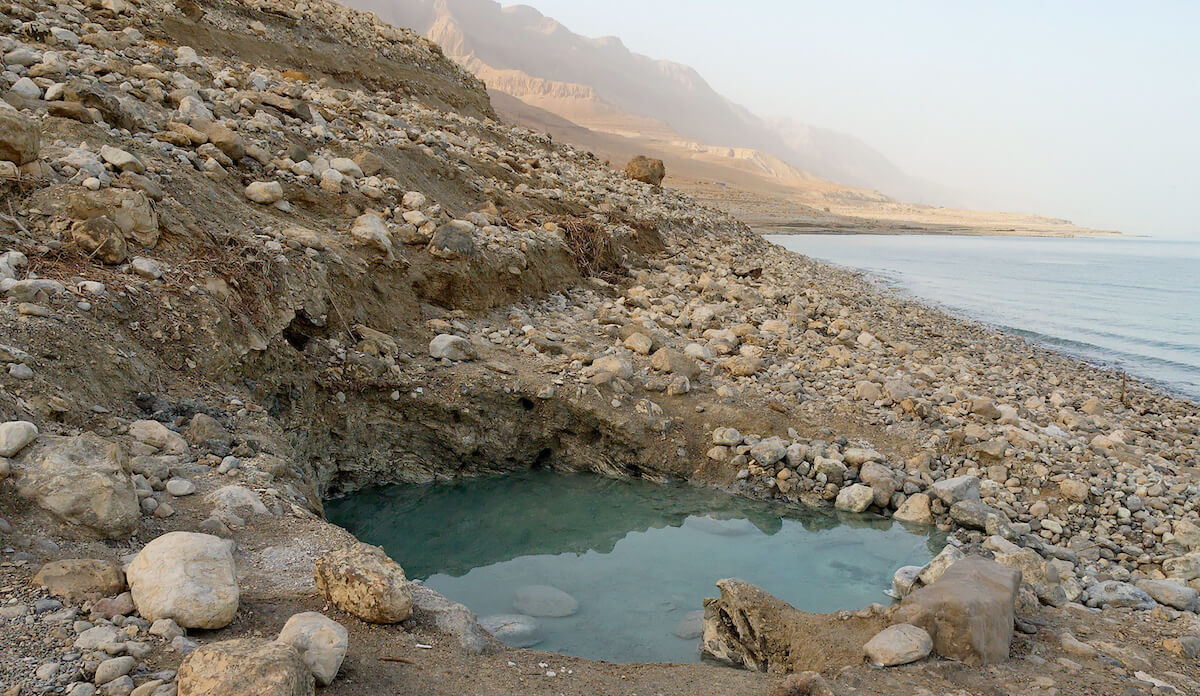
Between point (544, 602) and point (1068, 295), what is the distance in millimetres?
27363

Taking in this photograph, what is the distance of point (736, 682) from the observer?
11.0ft

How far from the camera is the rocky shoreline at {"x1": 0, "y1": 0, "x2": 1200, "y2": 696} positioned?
3113 millimetres

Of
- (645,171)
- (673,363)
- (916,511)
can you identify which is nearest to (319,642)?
(916,511)

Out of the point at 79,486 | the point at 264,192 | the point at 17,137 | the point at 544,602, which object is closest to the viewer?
the point at 79,486

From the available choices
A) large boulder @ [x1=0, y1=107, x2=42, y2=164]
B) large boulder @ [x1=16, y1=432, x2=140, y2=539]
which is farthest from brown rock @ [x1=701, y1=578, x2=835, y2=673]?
large boulder @ [x1=0, y1=107, x2=42, y2=164]

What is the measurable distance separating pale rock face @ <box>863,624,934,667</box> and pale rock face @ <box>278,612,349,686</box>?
2.48 metres

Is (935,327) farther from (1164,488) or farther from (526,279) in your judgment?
(526,279)

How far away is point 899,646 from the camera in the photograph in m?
3.62

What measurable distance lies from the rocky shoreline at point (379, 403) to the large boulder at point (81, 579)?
12 mm

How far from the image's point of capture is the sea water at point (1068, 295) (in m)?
16.6

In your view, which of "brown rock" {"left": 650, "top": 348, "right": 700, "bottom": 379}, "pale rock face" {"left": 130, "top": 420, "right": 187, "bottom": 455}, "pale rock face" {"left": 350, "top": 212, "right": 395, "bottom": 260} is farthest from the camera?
"brown rock" {"left": 650, "top": 348, "right": 700, "bottom": 379}

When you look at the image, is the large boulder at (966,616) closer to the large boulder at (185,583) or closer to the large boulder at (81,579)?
the large boulder at (185,583)

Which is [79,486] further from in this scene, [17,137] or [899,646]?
[899,646]

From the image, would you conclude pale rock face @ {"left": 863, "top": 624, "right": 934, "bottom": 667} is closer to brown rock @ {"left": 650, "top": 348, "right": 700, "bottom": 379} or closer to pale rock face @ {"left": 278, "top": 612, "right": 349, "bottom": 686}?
pale rock face @ {"left": 278, "top": 612, "right": 349, "bottom": 686}
